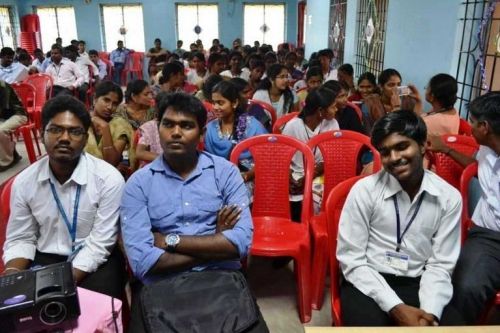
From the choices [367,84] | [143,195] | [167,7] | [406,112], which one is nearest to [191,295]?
[143,195]

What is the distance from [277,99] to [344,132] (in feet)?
5.57

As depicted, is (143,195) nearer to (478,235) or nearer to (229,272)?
(229,272)

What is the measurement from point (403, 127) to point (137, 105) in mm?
2113

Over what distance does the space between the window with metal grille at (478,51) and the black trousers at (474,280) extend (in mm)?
1746

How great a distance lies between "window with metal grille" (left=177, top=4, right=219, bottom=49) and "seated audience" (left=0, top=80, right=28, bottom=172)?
8.19 meters

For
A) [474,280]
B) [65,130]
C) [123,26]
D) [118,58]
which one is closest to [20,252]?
[65,130]

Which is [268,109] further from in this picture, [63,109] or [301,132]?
[63,109]

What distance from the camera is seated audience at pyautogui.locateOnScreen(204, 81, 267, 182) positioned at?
268 cm

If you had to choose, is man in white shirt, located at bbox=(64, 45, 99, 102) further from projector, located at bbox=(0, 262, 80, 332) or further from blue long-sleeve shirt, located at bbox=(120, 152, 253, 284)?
projector, located at bbox=(0, 262, 80, 332)

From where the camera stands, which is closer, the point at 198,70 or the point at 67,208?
the point at 67,208

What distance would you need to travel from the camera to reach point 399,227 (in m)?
1.59

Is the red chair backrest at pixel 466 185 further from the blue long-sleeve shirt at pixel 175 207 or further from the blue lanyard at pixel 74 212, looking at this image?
the blue lanyard at pixel 74 212

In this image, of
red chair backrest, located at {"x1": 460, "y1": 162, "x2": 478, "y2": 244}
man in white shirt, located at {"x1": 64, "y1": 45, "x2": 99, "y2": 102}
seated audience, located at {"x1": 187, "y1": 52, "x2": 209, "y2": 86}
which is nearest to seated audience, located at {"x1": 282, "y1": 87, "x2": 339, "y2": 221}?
red chair backrest, located at {"x1": 460, "y1": 162, "x2": 478, "y2": 244}

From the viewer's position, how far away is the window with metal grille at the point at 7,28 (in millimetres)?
11266
